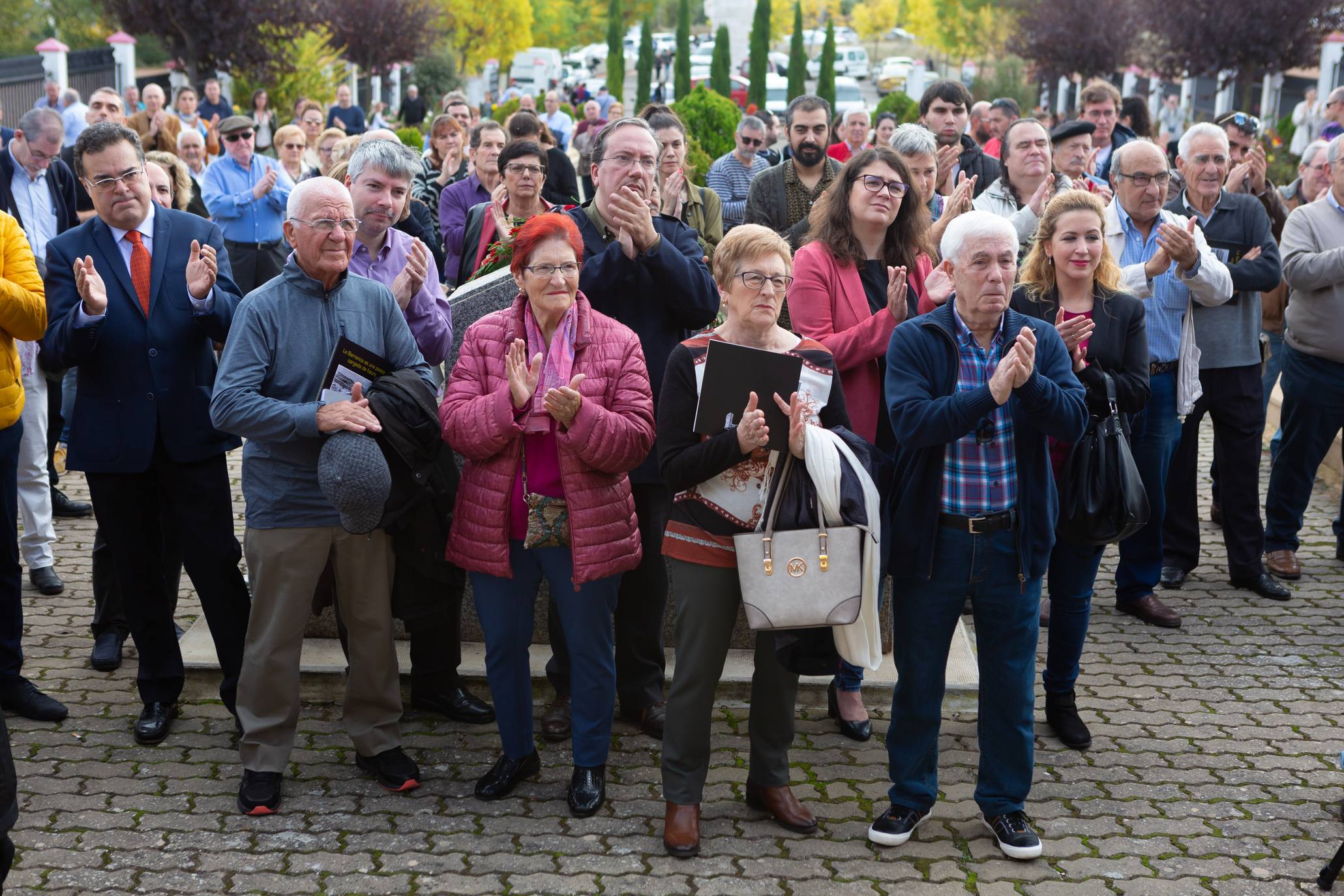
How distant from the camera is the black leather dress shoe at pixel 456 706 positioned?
5418mm

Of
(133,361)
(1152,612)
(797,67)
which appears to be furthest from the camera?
(797,67)

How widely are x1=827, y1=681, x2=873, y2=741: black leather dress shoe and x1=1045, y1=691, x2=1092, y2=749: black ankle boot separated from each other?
726 mm

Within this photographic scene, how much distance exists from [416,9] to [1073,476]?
3994cm

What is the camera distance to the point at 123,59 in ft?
95.8

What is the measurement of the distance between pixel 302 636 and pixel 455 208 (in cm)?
371

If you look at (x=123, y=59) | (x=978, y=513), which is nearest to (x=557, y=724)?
(x=978, y=513)

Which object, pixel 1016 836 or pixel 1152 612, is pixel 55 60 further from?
pixel 1016 836

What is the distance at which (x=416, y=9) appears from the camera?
41.2 m

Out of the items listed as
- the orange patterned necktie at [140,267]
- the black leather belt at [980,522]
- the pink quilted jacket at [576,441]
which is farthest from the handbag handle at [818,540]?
the orange patterned necktie at [140,267]

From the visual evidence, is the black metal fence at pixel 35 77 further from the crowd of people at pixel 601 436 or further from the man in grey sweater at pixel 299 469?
the man in grey sweater at pixel 299 469

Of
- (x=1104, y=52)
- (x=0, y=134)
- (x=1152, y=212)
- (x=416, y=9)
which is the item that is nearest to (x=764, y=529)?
(x=1152, y=212)

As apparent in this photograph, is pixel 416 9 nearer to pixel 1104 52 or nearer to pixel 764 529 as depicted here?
pixel 1104 52

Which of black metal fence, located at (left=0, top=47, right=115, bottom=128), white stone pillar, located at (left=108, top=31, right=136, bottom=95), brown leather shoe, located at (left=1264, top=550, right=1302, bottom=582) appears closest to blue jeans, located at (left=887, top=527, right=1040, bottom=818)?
brown leather shoe, located at (left=1264, top=550, right=1302, bottom=582)

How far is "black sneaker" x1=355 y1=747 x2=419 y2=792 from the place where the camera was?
15.9 feet
